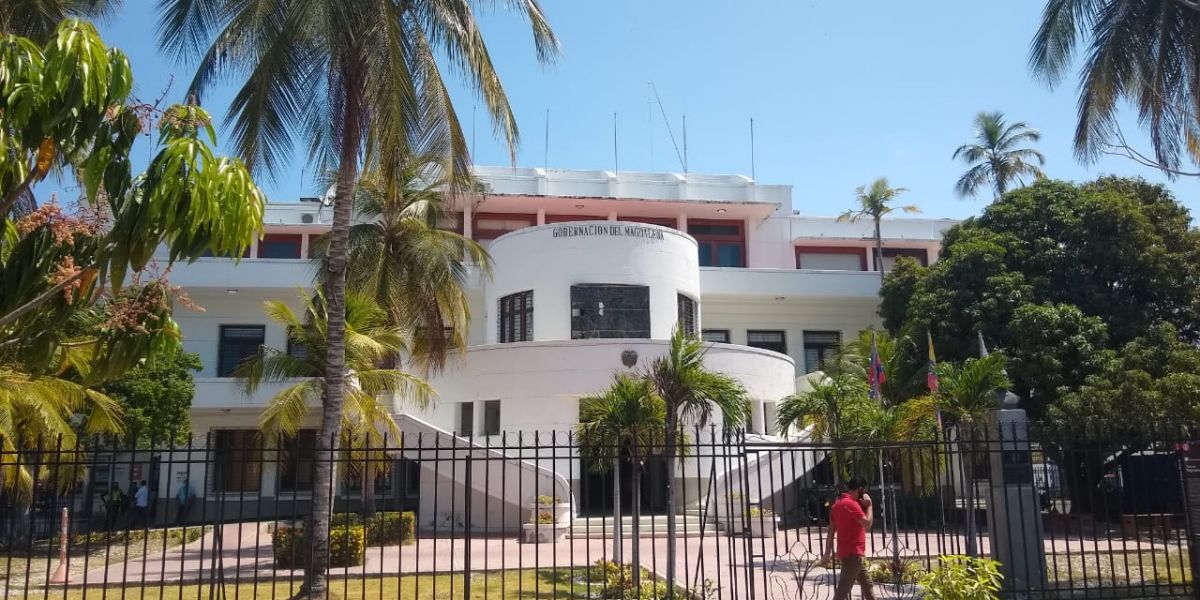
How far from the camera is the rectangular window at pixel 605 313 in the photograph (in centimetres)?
2467

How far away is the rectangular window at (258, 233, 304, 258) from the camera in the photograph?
33.6m

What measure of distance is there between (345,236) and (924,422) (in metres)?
10.3

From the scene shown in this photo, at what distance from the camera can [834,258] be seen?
3603 centimetres

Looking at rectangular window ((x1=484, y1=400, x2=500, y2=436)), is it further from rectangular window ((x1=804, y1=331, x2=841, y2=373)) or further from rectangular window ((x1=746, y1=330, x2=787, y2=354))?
rectangular window ((x1=804, y1=331, x2=841, y2=373))

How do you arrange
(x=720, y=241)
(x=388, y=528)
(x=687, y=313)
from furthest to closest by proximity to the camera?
(x=720, y=241) < (x=687, y=313) < (x=388, y=528)

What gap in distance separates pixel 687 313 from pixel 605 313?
123 inches

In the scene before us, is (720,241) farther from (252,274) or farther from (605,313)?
(252,274)

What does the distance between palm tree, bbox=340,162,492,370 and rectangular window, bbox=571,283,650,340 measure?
13.5 feet

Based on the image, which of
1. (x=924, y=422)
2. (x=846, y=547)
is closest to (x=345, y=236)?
(x=846, y=547)

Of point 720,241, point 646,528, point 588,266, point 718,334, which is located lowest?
point 646,528

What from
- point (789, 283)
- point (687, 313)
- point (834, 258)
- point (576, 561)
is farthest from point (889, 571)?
point (834, 258)

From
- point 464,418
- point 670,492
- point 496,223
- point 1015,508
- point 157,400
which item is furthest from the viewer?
point 496,223

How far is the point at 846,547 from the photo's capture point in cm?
1003

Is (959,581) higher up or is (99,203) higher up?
(99,203)
